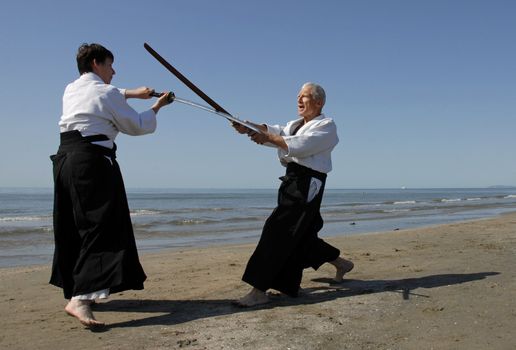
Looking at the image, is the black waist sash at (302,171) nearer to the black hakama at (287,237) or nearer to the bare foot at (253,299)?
the black hakama at (287,237)

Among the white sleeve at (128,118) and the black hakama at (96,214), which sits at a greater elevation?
the white sleeve at (128,118)

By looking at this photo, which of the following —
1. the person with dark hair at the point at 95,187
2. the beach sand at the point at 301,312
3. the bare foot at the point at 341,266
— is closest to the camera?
the beach sand at the point at 301,312

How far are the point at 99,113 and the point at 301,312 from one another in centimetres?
194

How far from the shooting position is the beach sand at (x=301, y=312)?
2990 mm

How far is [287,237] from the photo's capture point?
399 centimetres

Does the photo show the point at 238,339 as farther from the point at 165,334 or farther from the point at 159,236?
the point at 159,236

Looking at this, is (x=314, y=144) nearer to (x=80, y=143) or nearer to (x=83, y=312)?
(x=80, y=143)

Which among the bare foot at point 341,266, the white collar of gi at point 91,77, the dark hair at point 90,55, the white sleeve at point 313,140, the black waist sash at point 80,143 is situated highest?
the dark hair at point 90,55

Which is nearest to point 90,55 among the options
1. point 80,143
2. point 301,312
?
Result: point 80,143

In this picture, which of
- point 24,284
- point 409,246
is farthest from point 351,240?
point 24,284

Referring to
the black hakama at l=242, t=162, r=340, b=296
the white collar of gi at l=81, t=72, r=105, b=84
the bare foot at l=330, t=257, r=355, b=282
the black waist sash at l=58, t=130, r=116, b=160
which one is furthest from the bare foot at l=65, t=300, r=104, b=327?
the bare foot at l=330, t=257, r=355, b=282

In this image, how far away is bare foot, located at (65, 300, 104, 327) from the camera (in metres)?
3.22

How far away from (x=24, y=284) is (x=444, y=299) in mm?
4020

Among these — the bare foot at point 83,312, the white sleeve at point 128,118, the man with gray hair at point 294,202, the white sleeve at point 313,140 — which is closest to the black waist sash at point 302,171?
the man with gray hair at point 294,202
